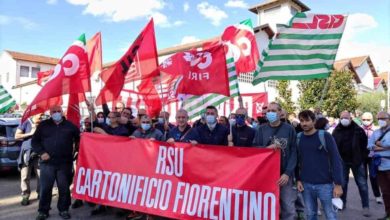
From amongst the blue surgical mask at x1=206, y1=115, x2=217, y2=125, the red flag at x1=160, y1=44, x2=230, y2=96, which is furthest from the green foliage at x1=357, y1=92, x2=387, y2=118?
the blue surgical mask at x1=206, y1=115, x2=217, y2=125

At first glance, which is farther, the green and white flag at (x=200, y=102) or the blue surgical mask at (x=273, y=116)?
the green and white flag at (x=200, y=102)

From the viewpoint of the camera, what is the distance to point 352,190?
29.1ft

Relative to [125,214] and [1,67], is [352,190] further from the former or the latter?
[1,67]

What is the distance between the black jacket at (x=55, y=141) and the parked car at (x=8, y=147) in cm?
394

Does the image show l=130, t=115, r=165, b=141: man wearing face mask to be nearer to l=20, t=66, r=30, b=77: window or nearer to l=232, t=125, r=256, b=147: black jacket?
l=232, t=125, r=256, b=147: black jacket

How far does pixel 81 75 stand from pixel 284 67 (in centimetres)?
354

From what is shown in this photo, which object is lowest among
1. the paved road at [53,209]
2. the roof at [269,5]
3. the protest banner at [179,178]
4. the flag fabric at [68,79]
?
the paved road at [53,209]

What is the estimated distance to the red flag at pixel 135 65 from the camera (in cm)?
642

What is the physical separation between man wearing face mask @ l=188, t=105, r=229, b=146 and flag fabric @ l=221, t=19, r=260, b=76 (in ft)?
14.3

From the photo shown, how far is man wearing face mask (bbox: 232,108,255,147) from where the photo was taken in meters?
5.80

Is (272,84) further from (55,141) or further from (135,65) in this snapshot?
(55,141)

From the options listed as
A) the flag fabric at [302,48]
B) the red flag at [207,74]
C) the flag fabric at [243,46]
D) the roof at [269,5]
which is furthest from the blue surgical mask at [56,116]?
the roof at [269,5]

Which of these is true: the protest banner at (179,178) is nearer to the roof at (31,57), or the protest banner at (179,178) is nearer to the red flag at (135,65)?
the red flag at (135,65)

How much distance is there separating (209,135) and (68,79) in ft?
8.59
